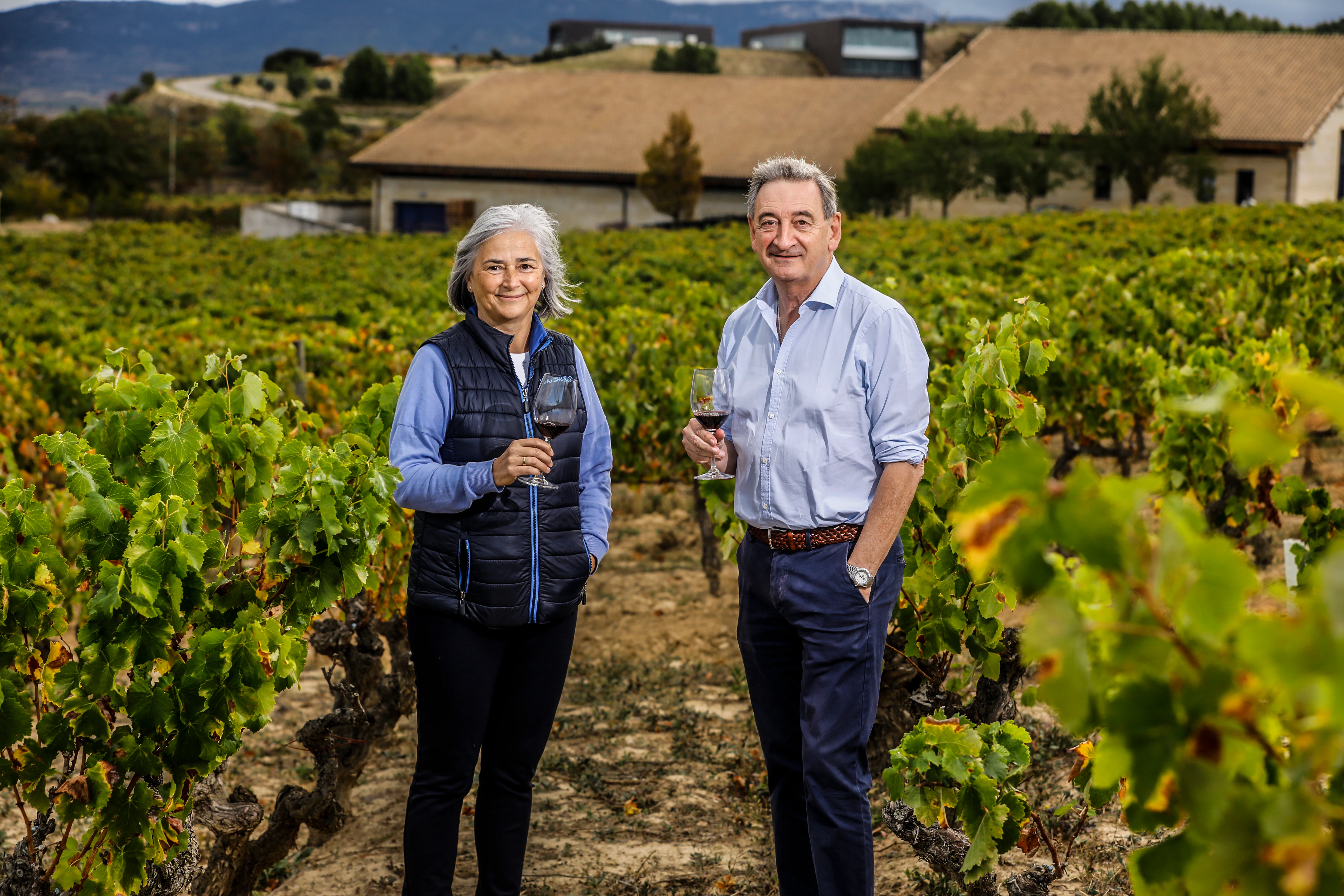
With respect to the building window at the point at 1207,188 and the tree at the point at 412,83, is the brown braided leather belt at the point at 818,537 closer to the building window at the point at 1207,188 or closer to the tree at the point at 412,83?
the building window at the point at 1207,188

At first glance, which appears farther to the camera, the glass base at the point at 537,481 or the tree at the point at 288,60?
the tree at the point at 288,60

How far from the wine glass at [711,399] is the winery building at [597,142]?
38336mm

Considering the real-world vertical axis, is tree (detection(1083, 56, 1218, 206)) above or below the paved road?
below

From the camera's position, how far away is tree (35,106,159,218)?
195 ft

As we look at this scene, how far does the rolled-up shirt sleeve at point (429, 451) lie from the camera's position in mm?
2701

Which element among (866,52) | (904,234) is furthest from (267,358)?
(866,52)

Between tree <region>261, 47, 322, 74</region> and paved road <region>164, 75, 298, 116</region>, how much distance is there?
5890 millimetres

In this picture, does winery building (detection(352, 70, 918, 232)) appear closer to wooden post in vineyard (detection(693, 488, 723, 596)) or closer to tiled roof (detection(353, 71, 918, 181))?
tiled roof (detection(353, 71, 918, 181))

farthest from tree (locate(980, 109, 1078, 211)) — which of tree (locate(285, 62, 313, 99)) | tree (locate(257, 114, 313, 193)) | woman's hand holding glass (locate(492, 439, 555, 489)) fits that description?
tree (locate(285, 62, 313, 99))

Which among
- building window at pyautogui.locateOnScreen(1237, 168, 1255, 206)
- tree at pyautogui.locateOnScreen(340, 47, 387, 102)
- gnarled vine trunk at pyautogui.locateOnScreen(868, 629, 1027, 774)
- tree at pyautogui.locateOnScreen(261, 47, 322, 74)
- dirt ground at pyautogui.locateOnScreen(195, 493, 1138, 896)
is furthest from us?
tree at pyautogui.locateOnScreen(261, 47, 322, 74)

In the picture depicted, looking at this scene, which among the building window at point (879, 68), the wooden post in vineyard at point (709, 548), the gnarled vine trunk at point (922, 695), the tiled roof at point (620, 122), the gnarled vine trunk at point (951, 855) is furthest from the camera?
the building window at point (879, 68)

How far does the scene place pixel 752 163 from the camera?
140ft

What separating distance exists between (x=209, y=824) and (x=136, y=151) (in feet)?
218

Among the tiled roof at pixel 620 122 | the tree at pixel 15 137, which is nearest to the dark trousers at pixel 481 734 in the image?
the tiled roof at pixel 620 122
